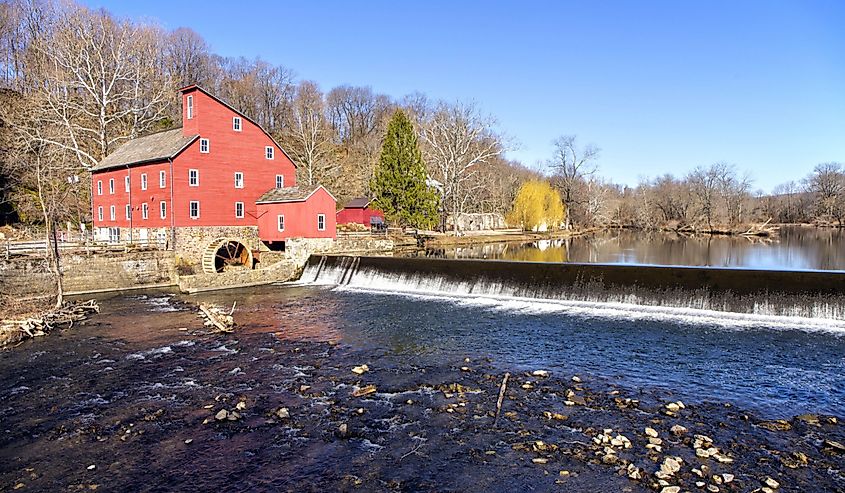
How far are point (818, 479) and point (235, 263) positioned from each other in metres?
27.7

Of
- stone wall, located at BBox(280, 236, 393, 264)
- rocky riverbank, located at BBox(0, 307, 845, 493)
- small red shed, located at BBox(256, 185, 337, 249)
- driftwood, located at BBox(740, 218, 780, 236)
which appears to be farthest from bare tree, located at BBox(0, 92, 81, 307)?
driftwood, located at BBox(740, 218, 780, 236)

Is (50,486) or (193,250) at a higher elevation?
(193,250)

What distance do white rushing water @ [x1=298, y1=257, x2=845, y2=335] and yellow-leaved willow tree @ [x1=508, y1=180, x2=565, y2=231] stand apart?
133ft

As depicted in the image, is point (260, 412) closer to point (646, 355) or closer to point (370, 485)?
point (370, 485)

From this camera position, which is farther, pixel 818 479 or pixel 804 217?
pixel 804 217

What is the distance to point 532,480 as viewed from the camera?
23.9 ft

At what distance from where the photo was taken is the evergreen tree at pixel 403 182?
149 feet

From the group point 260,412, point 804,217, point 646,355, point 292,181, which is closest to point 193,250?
point 292,181

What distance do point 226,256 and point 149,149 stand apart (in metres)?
8.30

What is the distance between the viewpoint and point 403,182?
45344 mm

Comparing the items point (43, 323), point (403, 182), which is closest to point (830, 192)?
point (403, 182)

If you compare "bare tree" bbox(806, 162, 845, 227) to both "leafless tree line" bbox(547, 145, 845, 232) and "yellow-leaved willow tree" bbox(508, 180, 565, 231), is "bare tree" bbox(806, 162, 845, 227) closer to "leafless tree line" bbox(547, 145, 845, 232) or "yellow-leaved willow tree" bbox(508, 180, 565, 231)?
"leafless tree line" bbox(547, 145, 845, 232)

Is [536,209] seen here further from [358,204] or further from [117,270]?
[117,270]

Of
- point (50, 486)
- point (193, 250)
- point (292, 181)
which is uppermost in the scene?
point (292, 181)
